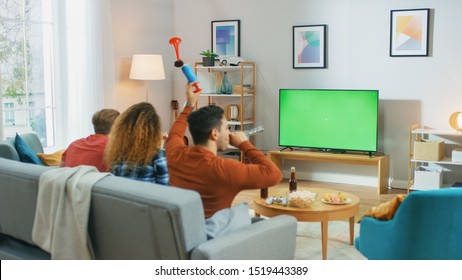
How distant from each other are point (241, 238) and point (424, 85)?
173 inches

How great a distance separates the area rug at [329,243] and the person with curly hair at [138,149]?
1.47 meters

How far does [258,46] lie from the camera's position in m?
7.26

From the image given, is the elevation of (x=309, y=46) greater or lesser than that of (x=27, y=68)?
greater

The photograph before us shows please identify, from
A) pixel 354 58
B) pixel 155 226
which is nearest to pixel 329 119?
pixel 354 58

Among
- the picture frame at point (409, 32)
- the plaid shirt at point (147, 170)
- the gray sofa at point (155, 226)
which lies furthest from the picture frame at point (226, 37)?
the gray sofa at point (155, 226)

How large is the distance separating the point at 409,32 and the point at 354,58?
2.17 feet

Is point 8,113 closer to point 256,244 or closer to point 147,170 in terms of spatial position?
point 147,170

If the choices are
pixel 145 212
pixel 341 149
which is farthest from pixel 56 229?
pixel 341 149

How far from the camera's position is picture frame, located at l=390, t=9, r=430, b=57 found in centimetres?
625

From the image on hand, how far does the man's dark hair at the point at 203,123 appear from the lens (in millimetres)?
3121

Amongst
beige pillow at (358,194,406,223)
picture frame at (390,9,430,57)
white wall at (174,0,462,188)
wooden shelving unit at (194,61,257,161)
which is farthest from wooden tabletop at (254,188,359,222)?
wooden shelving unit at (194,61,257,161)

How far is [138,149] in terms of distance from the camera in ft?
10.2

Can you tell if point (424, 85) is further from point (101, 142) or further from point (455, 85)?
point (101, 142)

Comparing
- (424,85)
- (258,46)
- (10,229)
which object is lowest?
(10,229)
